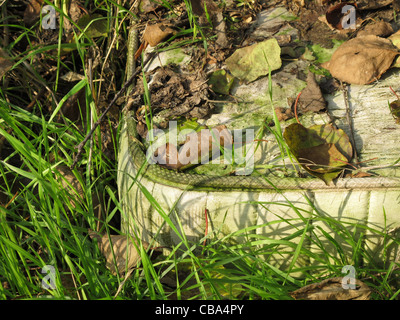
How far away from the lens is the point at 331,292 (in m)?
1.17

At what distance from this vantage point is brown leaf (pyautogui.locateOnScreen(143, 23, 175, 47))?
6.52ft

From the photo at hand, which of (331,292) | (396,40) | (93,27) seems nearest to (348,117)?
(396,40)

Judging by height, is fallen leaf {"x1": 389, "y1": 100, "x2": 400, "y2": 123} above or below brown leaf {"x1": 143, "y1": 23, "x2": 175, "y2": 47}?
below

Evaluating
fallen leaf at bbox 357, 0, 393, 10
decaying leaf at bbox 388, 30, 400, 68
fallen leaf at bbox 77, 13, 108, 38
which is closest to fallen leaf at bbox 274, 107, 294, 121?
decaying leaf at bbox 388, 30, 400, 68

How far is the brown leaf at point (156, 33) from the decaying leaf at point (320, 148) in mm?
867

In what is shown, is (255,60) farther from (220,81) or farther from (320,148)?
(320,148)

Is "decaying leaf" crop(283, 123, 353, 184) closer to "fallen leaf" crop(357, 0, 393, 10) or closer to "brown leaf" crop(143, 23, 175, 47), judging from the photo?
"fallen leaf" crop(357, 0, 393, 10)

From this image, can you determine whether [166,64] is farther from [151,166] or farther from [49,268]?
[49,268]

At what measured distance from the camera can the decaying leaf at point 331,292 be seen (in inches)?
46.2

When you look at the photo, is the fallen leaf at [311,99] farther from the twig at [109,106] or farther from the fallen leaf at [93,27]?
the fallen leaf at [93,27]

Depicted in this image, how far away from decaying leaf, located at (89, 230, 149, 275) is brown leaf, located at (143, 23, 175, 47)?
938mm

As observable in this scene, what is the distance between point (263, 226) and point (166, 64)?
2.84 feet

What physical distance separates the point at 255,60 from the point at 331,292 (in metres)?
0.94
